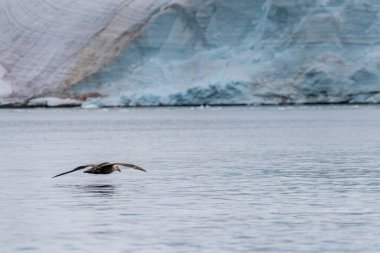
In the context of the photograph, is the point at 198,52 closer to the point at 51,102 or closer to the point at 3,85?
the point at 51,102

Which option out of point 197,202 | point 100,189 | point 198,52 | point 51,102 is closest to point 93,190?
point 100,189

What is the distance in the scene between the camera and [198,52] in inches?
2486

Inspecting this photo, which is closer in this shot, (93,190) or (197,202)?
(197,202)

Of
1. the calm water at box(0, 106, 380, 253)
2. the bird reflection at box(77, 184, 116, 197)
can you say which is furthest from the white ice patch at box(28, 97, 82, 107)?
the bird reflection at box(77, 184, 116, 197)

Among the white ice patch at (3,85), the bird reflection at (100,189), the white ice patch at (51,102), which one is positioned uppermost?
the white ice patch at (3,85)

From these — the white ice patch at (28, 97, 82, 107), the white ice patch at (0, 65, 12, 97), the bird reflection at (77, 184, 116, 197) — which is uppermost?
the white ice patch at (0, 65, 12, 97)

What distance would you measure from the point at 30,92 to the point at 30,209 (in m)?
58.2

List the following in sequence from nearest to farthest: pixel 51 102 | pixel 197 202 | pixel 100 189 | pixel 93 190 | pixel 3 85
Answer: pixel 197 202 → pixel 93 190 → pixel 100 189 → pixel 51 102 → pixel 3 85

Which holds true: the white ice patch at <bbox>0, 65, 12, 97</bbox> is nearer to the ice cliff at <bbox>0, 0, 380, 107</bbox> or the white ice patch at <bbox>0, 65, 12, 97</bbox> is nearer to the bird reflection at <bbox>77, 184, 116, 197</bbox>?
the ice cliff at <bbox>0, 0, 380, 107</bbox>

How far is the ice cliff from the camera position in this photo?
194ft

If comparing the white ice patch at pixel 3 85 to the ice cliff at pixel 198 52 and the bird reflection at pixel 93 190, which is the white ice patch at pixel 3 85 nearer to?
the ice cliff at pixel 198 52

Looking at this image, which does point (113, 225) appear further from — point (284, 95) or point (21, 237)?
point (284, 95)

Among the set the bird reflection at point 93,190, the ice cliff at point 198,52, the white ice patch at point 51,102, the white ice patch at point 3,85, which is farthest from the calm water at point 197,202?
the white ice patch at point 3,85

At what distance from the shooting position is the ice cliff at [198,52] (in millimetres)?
59094
